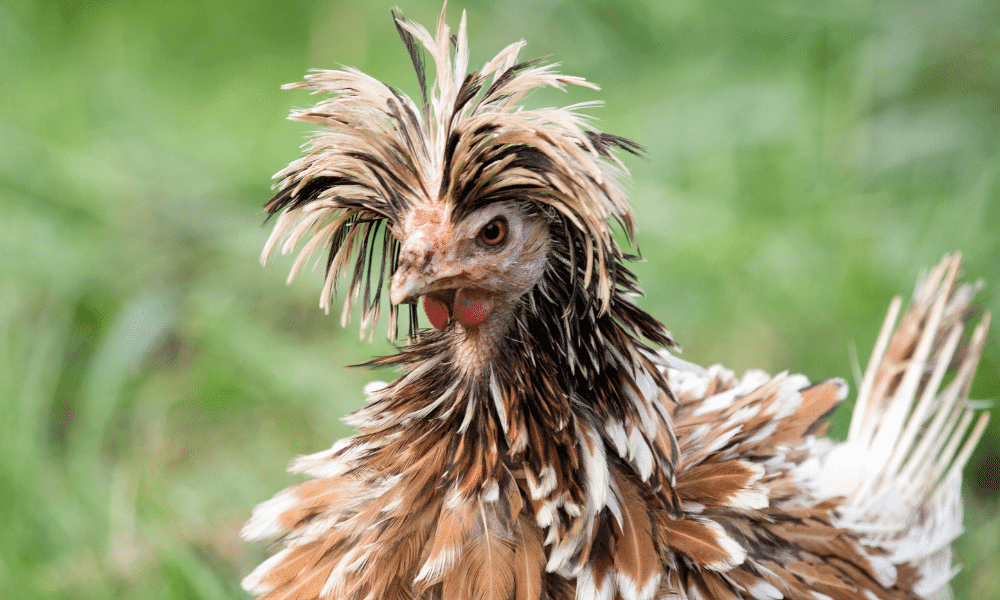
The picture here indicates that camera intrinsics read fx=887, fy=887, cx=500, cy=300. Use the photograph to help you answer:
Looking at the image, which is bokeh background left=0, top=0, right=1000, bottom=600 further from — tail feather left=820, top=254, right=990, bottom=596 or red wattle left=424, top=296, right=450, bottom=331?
red wattle left=424, top=296, right=450, bottom=331

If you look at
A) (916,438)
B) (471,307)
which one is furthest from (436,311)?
(916,438)

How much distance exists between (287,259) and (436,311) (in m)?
2.26

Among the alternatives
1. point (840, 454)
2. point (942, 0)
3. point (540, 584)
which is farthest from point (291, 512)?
point (942, 0)

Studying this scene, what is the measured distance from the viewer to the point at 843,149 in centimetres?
352

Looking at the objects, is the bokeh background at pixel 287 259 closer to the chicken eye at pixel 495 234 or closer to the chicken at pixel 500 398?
the chicken at pixel 500 398

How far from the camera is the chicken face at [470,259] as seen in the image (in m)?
1.25

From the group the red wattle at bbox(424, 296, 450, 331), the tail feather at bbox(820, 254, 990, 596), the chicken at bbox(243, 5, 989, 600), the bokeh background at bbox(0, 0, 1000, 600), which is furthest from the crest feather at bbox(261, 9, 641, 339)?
the bokeh background at bbox(0, 0, 1000, 600)

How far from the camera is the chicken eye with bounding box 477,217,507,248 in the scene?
50.9 inches

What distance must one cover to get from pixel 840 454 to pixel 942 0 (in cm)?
231

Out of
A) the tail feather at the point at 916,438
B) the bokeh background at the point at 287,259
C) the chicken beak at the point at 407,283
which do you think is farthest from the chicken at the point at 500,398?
the bokeh background at the point at 287,259

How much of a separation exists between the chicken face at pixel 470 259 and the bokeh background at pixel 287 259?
1.24 meters

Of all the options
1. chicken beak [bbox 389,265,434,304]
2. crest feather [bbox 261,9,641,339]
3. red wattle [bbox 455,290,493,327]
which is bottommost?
red wattle [bbox 455,290,493,327]

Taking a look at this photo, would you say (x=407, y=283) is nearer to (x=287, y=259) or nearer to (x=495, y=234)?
(x=495, y=234)

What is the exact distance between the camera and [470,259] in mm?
1285
